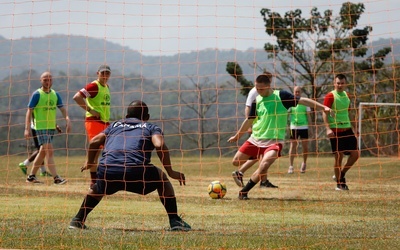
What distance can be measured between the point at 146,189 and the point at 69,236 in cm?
98

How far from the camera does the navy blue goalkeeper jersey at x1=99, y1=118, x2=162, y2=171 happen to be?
8.88m

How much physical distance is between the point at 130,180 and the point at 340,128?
6263 millimetres

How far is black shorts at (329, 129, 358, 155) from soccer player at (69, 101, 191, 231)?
5772mm

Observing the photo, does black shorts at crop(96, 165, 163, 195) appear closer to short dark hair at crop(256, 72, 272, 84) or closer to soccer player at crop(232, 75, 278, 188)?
short dark hair at crop(256, 72, 272, 84)

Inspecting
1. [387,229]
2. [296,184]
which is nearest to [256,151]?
[296,184]

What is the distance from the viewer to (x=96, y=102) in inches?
527

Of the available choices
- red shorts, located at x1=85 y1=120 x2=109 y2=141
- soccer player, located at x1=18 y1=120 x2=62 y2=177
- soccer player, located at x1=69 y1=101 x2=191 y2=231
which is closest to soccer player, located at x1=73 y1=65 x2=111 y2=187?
red shorts, located at x1=85 y1=120 x2=109 y2=141

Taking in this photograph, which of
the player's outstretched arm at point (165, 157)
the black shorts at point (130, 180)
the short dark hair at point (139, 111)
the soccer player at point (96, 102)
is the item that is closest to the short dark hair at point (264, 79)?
the soccer player at point (96, 102)

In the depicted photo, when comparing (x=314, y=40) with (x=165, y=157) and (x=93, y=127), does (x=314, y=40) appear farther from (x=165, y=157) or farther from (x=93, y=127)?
(x=165, y=157)

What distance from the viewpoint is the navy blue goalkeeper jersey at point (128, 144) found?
8875 mm

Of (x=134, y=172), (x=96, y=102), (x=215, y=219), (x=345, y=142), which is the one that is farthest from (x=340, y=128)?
(x=134, y=172)

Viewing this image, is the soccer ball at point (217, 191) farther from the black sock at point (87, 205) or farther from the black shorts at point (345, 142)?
the black sock at point (87, 205)

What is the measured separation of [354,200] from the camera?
1230cm

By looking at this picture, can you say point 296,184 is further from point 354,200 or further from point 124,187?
point 124,187
